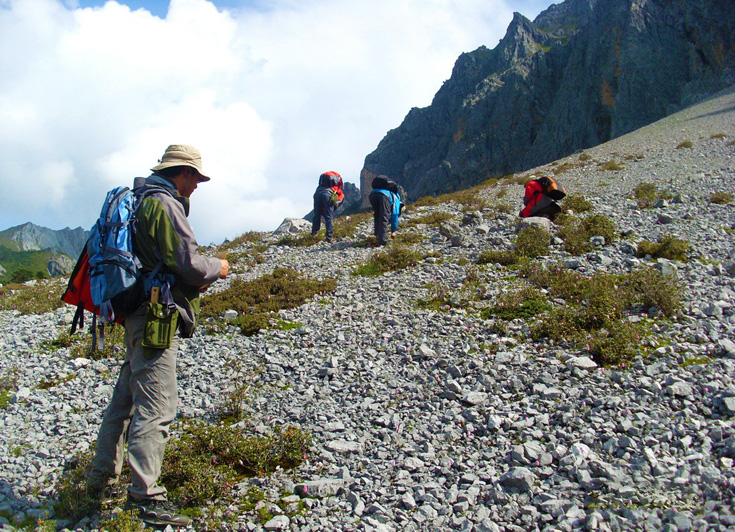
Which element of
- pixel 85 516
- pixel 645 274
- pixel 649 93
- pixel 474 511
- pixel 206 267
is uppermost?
pixel 649 93

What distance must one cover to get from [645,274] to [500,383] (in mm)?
4520

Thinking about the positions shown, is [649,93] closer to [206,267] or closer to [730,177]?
[730,177]

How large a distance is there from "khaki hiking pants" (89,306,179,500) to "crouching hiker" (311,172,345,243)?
1386cm

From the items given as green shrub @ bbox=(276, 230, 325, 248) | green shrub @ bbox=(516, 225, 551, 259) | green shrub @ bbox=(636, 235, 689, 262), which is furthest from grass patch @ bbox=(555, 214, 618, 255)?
green shrub @ bbox=(276, 230, 325, 248)

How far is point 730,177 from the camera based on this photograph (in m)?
19.9

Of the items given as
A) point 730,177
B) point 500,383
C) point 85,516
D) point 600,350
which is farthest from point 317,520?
point 730,177

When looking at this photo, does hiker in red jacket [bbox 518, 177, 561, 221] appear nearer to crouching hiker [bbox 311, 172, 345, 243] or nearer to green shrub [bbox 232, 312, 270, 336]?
crouching hiker [bbox 311, 172, 345, 243]

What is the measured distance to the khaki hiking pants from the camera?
4.31 metres

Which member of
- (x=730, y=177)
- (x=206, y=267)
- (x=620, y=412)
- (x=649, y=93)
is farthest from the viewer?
(x=649, y=93)

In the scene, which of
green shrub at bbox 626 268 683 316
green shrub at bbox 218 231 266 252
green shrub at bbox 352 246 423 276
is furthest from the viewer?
green shrub at bbox 218 231 266 252

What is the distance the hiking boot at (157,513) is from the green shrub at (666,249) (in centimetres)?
1141

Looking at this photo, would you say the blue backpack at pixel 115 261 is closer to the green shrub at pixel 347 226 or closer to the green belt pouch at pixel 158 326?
the green belt pouch at pixel 158 326

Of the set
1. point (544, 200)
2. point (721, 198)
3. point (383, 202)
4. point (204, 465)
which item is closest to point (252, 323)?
point (204, 465)

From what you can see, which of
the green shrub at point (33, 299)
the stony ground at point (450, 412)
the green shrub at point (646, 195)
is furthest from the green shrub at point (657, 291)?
the green shrub at point (33, 299)
